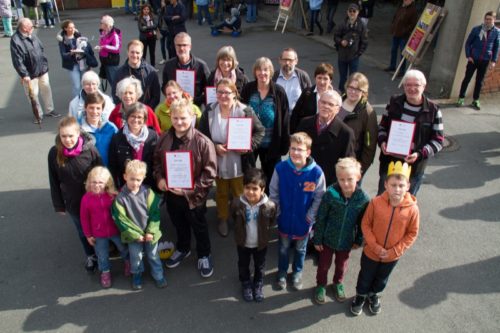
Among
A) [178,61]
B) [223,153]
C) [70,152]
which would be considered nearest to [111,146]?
[70,152]

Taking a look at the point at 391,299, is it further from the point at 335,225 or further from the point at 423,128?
the point at 423,128

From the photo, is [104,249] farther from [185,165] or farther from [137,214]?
[185,165]

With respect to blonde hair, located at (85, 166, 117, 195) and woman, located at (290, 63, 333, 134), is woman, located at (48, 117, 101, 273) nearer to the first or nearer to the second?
blonde hair, located at (85, 166, 117, 195)

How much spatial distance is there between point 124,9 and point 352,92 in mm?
20788

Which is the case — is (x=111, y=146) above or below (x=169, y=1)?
below

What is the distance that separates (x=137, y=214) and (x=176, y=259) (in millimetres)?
951

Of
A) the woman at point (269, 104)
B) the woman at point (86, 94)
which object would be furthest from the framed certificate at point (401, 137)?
the woman at point (86, 94)

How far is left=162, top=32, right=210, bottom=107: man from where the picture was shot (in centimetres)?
542

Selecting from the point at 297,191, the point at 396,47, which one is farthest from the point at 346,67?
the point at 297,191

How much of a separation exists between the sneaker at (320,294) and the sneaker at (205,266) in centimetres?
115

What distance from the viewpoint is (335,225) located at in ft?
12.1

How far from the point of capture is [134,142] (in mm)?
4059

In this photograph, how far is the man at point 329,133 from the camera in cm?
391

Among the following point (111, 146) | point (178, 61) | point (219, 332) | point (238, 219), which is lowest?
→ point (219, 332)
